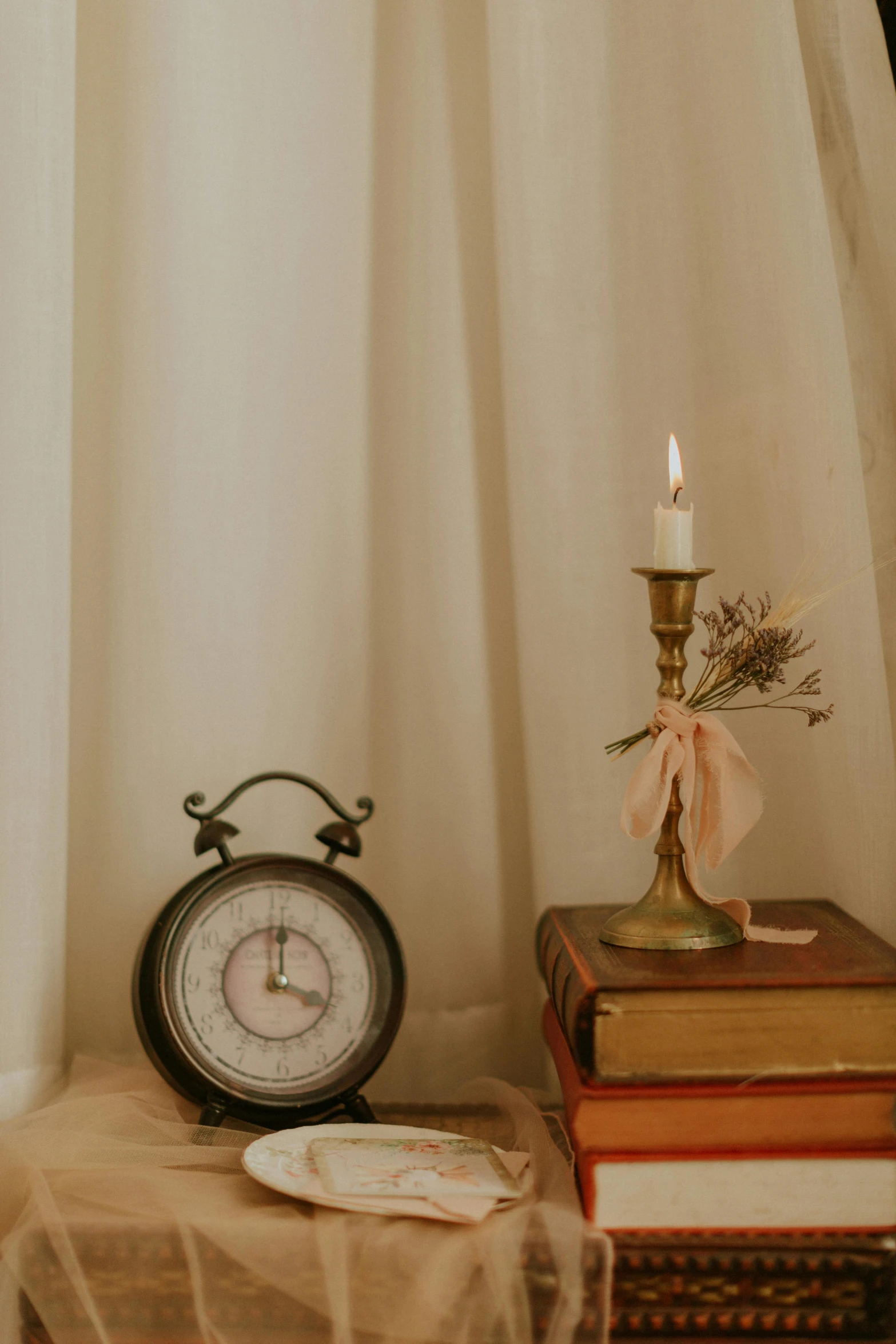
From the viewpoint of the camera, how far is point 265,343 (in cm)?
96

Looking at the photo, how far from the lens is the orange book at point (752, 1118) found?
66 centimetres

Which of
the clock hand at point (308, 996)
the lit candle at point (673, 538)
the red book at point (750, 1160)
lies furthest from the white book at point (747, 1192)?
the lit candle at point (673, 538)

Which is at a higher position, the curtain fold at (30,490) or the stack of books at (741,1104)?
the curtain fold at (30,490)

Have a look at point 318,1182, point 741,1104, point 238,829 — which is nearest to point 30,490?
point 238,829

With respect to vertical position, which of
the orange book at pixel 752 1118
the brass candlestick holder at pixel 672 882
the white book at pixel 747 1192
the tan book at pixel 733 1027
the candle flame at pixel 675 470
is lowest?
the white book at pixel 747 1192

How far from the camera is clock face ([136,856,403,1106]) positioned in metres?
0.80

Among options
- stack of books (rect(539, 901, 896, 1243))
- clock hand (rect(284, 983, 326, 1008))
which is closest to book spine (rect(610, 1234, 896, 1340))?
stack of books (rect(539, 901, 896, 1243))

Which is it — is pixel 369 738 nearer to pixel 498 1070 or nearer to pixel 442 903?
pixel 442 903

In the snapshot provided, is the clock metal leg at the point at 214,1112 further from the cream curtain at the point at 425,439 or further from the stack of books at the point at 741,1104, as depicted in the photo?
the stack of books at the point at 741,1104

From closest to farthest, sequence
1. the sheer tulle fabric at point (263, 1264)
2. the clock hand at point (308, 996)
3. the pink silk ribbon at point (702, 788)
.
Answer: the sheer tulle fabric at point (263, 1264)
the pink silk ribbon at point (702, 788)
the clock hand at point (308, 996)

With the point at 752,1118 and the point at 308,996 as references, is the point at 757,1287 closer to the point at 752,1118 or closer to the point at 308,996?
the point at 752,1118

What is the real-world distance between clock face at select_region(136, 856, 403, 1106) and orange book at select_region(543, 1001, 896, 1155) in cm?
24

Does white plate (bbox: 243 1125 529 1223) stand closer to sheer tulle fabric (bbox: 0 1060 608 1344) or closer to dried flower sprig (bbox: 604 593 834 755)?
sheer tulle fabric (bbox: 0 1060 608 1344)

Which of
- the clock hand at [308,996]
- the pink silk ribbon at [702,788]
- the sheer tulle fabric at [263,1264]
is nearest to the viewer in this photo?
the sheer tulle fabric at [263,1264]
